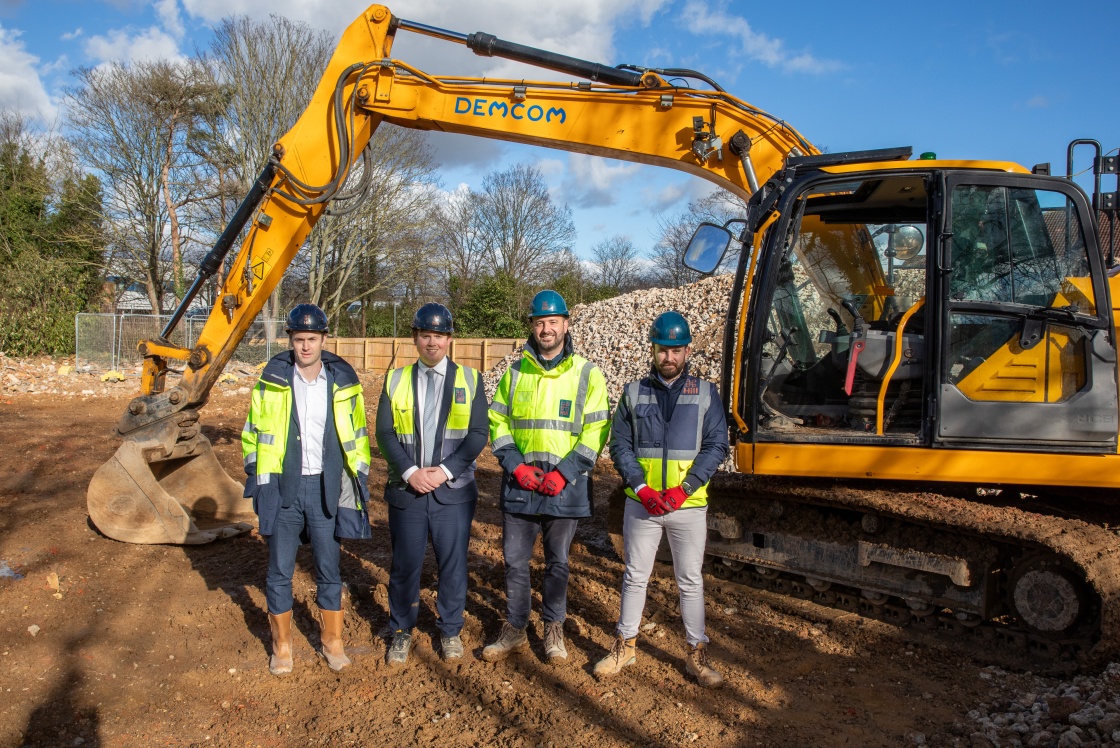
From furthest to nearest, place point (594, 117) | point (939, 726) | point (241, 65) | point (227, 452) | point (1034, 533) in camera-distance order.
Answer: point (241, 65) → point (227, 452) → point (594, 117) → point (1034, 533) → point (939, 726)

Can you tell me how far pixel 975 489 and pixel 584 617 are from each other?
254 cm

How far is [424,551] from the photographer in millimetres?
4203

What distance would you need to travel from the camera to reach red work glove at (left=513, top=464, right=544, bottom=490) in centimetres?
402

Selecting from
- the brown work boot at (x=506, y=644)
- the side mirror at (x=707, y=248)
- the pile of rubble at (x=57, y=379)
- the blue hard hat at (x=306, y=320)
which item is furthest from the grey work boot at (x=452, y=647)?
the pile of rubble at (x=57, y=379)

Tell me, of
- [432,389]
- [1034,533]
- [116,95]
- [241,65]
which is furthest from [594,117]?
[116,95]

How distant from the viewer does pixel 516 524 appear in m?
4.20

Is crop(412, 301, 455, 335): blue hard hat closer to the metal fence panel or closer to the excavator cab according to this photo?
the excavator cab

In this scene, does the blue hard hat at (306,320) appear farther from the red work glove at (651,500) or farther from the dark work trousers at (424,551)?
the red work glove at (651,500)

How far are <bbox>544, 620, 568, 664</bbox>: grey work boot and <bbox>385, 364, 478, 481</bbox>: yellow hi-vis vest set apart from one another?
0.91 meters

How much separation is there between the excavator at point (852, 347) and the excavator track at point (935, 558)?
0.02 meters

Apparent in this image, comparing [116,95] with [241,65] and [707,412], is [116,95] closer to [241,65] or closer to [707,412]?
[241,65]

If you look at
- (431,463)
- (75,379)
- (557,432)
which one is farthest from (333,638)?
(75,379)

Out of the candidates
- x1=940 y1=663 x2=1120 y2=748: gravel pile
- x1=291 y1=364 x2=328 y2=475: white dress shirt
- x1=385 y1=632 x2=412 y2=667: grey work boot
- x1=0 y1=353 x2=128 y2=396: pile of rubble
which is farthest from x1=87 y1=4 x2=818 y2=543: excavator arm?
x1=0 y1=353 x2=128 y2=396: pile of rubble

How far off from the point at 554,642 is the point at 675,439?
50.1 inches
